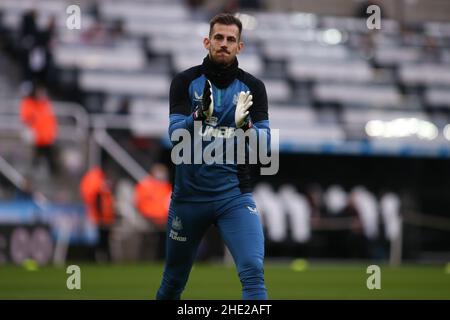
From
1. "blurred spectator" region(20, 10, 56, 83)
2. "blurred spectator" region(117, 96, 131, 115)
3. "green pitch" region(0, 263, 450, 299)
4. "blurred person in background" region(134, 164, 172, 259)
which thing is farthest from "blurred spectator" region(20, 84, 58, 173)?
"green pitch" region(0, 263, 450, 299)

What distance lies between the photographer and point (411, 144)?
26.6 metres

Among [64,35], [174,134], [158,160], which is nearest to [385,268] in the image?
[158,160]

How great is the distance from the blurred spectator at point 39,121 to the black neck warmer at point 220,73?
47.4 feet

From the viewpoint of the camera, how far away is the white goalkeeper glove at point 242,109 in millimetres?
7820

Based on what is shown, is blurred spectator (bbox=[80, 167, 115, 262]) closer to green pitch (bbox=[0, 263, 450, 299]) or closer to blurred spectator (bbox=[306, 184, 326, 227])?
green pitch (bbox=[0, 263, 450, 299])

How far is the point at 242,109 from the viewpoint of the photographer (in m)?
7.83

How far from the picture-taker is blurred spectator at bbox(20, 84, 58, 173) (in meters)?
22.2

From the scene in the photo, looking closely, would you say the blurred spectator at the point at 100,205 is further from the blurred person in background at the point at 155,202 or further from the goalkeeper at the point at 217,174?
the goalkeeper at the point at 217,174

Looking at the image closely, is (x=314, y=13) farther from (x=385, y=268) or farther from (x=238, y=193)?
(x=238, y=193)

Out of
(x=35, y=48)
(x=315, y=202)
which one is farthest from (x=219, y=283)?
(x=35, y=48)

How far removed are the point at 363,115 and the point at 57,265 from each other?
1081cm

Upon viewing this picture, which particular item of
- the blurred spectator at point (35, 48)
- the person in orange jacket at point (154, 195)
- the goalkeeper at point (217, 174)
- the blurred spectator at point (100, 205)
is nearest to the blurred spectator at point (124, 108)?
the person in orange jacket at point (154, 195)

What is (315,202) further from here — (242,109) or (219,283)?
(242,109)

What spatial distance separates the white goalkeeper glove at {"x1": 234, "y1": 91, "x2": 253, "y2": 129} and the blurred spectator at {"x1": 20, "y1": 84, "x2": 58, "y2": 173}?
1487 centimetres
